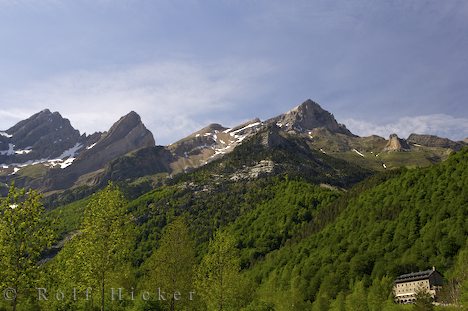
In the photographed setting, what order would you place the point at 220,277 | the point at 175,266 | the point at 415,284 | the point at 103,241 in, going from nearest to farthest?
1. the point at 103,241
2. the point at 220,277
3. the point at 175,266
4. the point at 415,284

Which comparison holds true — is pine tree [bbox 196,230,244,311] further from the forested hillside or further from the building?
the building

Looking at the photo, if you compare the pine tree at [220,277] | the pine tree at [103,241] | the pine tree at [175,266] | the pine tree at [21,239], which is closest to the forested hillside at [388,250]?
the pine tree at [220,277]

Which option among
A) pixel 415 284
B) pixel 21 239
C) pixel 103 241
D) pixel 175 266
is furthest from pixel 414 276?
pixel 21 239

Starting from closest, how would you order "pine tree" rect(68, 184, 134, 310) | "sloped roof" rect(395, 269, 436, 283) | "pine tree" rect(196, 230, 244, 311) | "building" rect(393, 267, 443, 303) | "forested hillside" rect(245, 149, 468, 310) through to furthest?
1. "pine tree" rect(68, 184, 134, 310)
2. "pine tree" rect(196, 230, 244, 311)
3. "building" rect(393, 267, 443, 303)
4. "sloped roof" rect(395, 269, 436, 283)
5. "forested hillside" rect(245, 149, 468, 310)

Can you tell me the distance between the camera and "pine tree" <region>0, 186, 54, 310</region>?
31.8 metres

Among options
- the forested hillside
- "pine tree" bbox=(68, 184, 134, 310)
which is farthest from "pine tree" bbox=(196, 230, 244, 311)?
the forested hillside

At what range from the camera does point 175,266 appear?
64688mm

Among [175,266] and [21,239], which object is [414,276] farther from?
[21,239]

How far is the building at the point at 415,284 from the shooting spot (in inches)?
5965

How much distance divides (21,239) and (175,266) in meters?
34.1

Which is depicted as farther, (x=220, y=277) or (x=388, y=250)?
(x=388, y=250)

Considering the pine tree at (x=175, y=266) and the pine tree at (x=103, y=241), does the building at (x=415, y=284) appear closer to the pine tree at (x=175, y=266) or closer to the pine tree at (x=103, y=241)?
the pine tree at (x=175, y=266)

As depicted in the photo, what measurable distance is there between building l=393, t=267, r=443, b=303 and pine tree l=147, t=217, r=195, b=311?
10710cm

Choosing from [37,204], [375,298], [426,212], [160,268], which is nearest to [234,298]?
[160,268]
